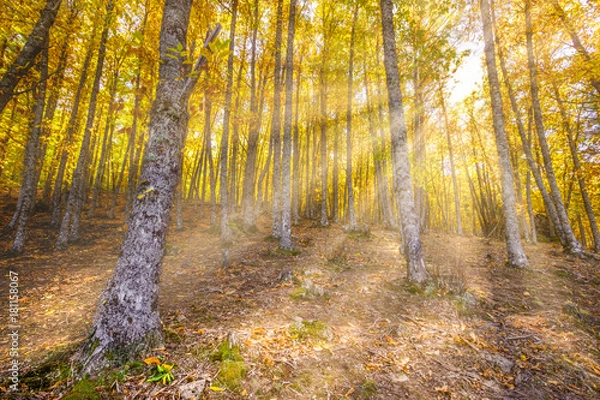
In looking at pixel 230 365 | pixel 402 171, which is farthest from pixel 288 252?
pixel 230 365

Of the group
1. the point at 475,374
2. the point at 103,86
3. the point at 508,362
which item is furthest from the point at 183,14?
the point at 103,86

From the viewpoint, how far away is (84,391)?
2359mm

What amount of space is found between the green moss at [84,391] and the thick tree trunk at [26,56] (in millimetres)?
4961

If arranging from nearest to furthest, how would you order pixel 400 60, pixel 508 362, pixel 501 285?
pixel 508 362, pixel 501 285, pixel 400 60

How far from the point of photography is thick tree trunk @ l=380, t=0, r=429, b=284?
5.91 m

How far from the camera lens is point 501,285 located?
6.28 m

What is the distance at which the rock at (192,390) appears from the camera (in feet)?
7.91

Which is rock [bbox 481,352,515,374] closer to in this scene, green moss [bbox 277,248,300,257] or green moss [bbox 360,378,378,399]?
green moss [bbox 360,378,378,399]

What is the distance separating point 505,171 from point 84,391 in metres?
11.7

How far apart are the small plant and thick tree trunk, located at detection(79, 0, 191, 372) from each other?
0.83 ft

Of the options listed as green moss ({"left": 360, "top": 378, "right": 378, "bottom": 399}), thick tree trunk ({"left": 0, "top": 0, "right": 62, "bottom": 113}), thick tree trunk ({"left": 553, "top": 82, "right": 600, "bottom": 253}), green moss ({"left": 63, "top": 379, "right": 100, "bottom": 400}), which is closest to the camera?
green moss ({"left": 63, "top": 379, "right": 100, "bottom": 400})

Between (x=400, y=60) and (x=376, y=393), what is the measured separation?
12.9 metres

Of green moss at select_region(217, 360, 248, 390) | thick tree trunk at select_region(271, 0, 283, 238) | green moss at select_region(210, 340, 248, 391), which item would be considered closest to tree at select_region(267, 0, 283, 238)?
thick tree trunk at select_region(271, 0, 283, 238)

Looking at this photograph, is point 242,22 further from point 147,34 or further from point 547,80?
point 547,80
